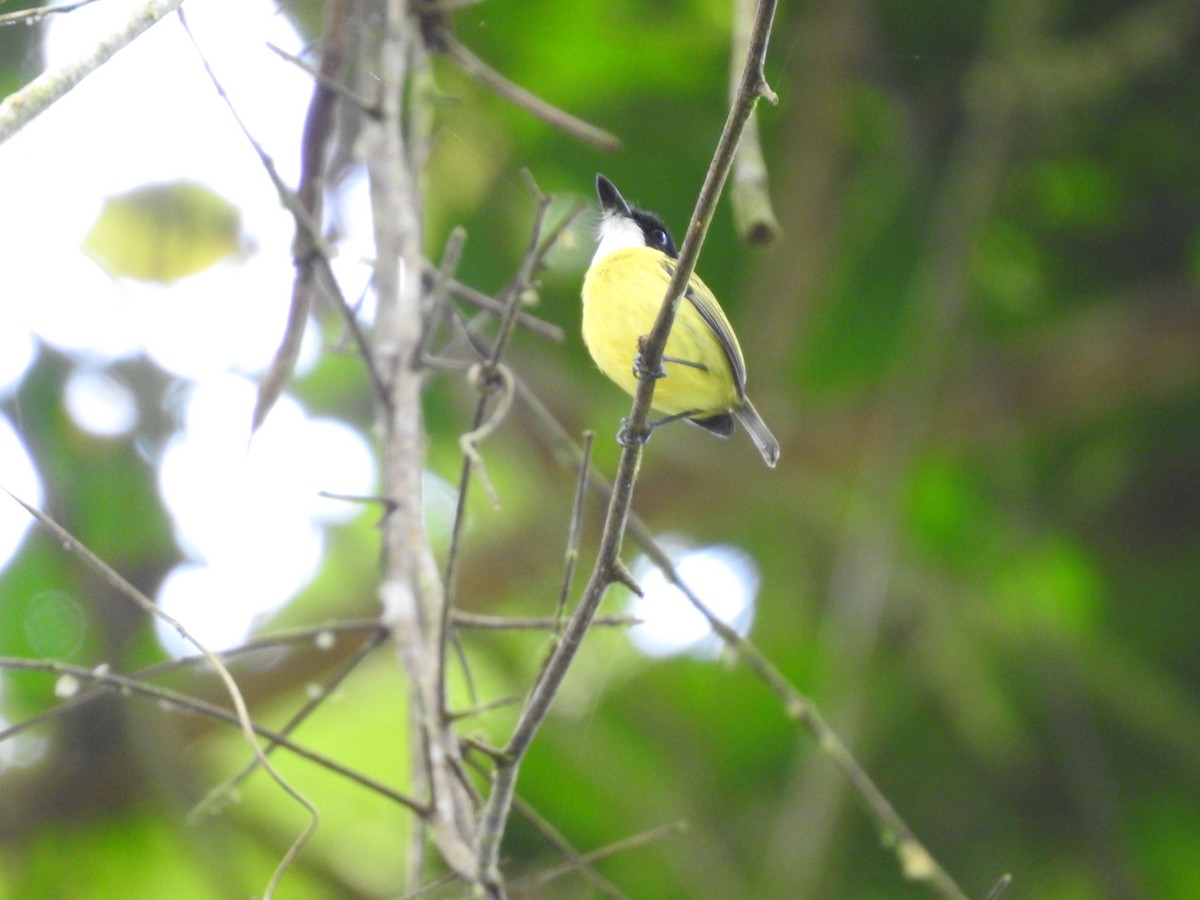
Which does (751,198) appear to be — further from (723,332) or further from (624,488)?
(624,488)

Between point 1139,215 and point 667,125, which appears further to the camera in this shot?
point 1139,215

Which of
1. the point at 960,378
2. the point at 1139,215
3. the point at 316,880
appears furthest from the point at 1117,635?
the point at 316,880

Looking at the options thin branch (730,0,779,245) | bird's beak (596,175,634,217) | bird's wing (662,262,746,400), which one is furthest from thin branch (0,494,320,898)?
bird's beak (596,175,634,217)

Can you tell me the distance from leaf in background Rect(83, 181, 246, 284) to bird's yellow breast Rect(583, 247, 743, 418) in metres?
2.41

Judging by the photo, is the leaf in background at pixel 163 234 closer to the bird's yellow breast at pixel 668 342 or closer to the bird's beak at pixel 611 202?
the bird's beak at pixel 611 202

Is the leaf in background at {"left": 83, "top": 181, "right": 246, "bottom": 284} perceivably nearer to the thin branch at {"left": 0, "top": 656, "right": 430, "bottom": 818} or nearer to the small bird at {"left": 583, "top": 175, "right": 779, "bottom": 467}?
the small bird at {"left": 583, "top": 175, "right": 779, "bottom": 467}

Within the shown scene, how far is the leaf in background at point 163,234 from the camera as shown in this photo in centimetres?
507

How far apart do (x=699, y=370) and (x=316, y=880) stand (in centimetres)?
276

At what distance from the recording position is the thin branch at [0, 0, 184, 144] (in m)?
1.44

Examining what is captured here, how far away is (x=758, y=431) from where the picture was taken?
3.06m

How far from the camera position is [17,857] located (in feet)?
16.2

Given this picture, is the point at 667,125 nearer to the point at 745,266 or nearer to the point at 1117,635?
the point at 745,266

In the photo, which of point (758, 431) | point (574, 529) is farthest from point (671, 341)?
point (574, 529)

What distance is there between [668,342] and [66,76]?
1.70 metres
